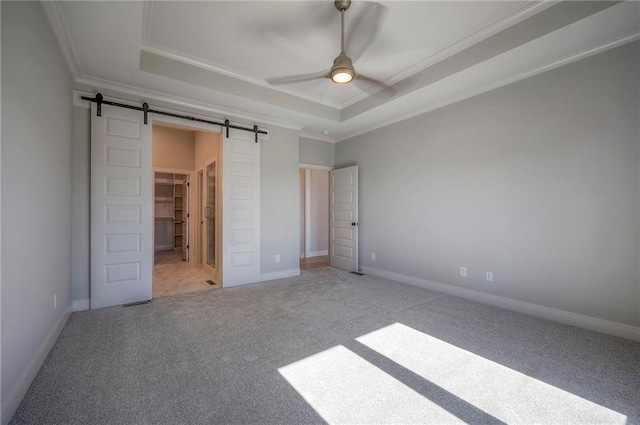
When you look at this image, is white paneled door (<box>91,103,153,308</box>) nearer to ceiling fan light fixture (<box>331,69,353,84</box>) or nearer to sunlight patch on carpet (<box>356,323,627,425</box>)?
ceiling fan light fixture (<box>331,69,353,84</box>)

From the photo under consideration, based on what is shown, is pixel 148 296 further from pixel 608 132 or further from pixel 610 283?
pixel 608 132

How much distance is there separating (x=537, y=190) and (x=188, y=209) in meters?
6.46

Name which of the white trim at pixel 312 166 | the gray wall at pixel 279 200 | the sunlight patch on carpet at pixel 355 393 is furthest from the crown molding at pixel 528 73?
the sunlight patch on carpet at pixel 355 393

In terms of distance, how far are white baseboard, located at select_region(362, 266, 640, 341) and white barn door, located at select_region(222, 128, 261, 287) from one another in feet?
8.57

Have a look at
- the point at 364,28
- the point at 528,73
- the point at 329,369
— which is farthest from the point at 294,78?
the point at 329,369

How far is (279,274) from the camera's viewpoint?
15.9ft

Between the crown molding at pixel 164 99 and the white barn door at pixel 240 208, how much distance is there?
0.27 m

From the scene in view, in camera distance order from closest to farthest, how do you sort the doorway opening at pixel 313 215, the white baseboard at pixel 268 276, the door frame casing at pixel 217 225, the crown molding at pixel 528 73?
the crown molding at pixel 528 73, the white baseboard at pixel 268 276, the door frame casing at pixel 217 225, the doorway opening at pixel 313 215

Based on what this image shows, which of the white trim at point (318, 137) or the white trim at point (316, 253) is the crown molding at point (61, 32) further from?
the white trim at point (316, 253)

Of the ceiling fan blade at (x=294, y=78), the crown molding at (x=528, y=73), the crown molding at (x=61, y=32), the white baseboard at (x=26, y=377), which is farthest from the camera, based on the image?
the ceiling fan blade at (x=294, y=78)

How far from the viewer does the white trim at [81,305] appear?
320 centimetres

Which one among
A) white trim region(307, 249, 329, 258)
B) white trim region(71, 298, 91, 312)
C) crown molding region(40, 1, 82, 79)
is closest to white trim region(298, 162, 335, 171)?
white trim region(307, 249, 329, 258)

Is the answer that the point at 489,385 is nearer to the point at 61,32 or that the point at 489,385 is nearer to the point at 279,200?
the point at 279,200

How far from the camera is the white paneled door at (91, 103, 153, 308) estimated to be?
333 centimetres
